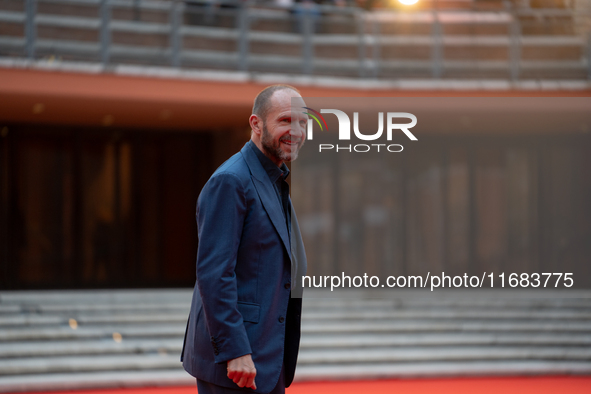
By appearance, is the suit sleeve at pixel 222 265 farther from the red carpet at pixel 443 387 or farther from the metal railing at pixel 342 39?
the metal railing at pixel 342 39

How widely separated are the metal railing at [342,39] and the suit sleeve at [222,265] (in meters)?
7.84

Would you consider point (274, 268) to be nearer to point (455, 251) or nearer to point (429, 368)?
point (429, 368)

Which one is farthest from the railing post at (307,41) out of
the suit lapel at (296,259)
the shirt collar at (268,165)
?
the shirt collar at (268,165)

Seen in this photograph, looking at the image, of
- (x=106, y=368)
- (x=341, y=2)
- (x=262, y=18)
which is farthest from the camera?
(x=341, y=2)

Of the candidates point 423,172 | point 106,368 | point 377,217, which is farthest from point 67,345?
point 423,172

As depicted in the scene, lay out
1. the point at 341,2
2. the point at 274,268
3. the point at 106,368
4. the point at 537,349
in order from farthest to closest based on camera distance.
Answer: the point at 341,2 → the point at 537,349 → the point at 106,368 → the point at 274,268

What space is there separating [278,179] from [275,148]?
14cm

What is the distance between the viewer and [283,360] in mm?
2340

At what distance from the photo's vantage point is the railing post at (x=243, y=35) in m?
10.0

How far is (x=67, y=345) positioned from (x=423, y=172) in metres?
7.77

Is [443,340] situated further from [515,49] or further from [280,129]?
[280,129]

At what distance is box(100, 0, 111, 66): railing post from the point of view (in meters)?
9.30

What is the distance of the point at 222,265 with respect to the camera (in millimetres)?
2086

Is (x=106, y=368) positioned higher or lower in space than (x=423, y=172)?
lower
